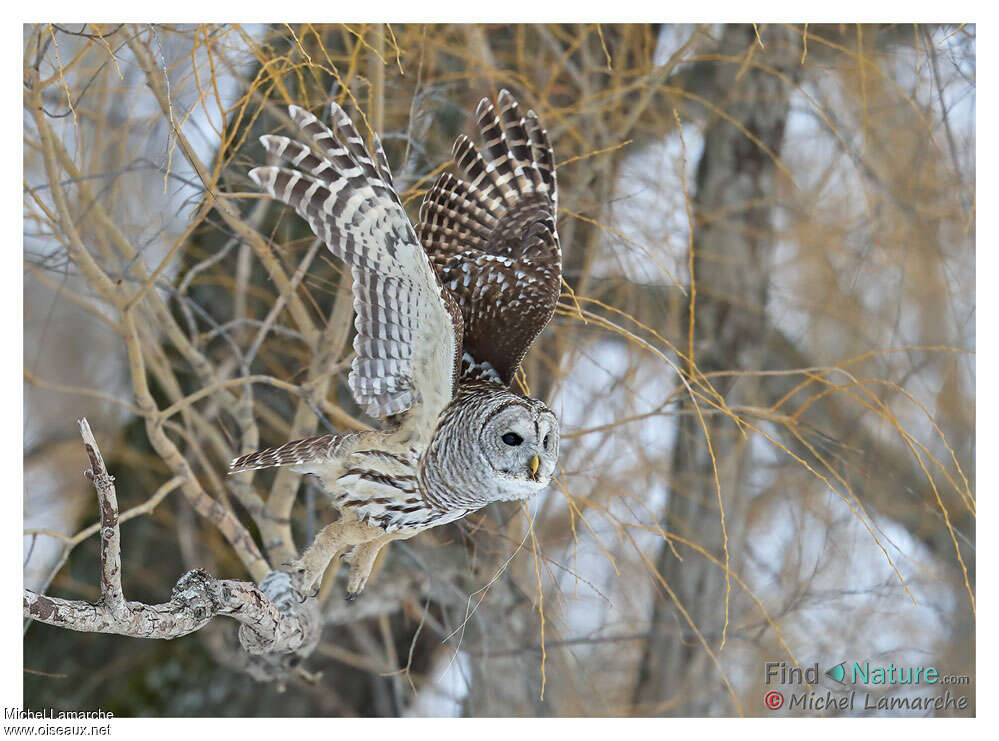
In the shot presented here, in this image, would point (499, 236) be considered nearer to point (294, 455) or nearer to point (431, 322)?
point (431, 322)

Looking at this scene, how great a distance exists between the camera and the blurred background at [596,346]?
1.56m

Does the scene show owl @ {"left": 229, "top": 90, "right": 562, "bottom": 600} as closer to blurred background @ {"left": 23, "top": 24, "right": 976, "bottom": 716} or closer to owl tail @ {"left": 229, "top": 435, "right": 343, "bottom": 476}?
owl tail @ {"left": 229, "top": 435, "right": 343, "bottom": 476}

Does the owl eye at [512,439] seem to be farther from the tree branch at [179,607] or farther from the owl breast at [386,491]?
the tree branch at [179,607]

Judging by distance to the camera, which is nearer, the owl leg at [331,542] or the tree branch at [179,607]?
the tree branch at [179,607]

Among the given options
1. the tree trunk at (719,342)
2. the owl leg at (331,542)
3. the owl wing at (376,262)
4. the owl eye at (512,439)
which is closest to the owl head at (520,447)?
the owl eye at (512,439)

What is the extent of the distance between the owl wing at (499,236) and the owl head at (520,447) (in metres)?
0.20

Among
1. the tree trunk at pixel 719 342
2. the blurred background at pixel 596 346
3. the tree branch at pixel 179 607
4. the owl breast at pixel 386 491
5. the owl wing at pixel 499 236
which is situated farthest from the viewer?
the tree trunk at pixel 719 342

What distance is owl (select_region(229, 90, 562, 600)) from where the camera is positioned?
1053mm

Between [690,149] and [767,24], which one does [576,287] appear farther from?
[767,24]

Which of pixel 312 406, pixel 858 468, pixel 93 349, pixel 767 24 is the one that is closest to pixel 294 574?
pixel 312 406

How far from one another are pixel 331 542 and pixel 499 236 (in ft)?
1.74

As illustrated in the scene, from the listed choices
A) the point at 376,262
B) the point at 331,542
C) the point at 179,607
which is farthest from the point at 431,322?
the point at 179,607

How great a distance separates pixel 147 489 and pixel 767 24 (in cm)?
171

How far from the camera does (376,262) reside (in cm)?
110
